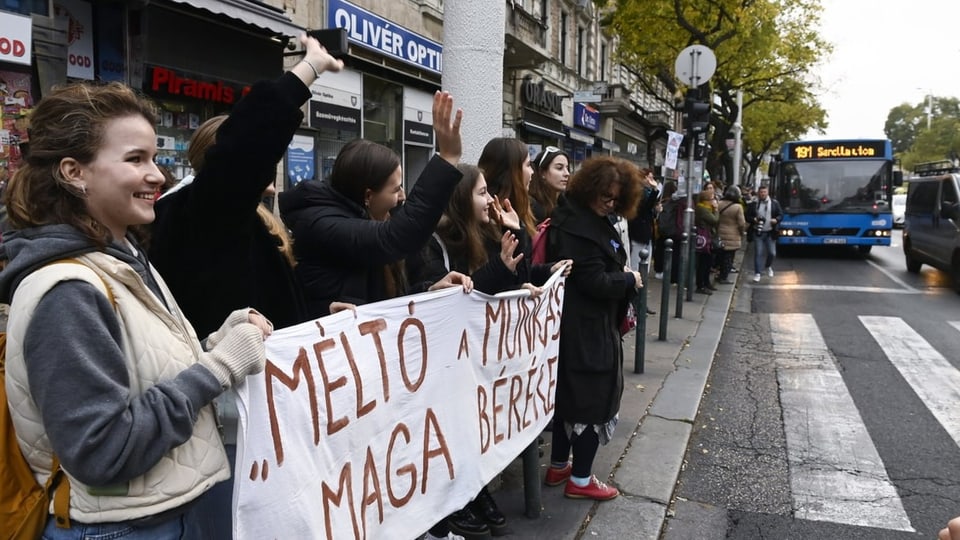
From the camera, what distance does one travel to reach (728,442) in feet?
16.0

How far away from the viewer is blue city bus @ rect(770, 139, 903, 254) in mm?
16797

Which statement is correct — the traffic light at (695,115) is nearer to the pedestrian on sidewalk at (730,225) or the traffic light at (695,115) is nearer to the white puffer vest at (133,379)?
the pedestrian on sidewalk at (730,225)

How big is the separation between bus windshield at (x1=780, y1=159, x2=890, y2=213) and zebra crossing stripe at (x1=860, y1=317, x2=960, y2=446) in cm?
835

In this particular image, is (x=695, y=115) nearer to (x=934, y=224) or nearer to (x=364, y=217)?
(x=934, y=224)

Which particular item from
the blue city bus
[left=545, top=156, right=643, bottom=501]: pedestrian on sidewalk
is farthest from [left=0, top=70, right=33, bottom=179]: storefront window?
the blue city bus

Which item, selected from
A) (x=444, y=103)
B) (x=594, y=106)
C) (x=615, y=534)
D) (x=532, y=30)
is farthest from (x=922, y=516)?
(x=594, y=106)

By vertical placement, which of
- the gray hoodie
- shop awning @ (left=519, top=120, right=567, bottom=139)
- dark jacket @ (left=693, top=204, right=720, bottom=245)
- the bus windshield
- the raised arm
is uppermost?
shop awning @ (left=519, top=120, right=567, bottom=139)

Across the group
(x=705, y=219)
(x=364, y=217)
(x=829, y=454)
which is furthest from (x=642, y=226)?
(x=364, y=217)

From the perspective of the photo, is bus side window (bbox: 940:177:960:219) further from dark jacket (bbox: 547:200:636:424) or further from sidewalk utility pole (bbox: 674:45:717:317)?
dark jacket (bbox: 547:200:636:424)

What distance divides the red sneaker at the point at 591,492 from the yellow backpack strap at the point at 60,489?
271 cm

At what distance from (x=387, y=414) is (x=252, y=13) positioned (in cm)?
662

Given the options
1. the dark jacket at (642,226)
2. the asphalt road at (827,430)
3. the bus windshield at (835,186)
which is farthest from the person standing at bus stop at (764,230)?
the dark jacket at (642,226)

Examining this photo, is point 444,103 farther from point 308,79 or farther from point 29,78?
point 29,78

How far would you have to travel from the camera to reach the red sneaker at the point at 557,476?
3.90 metres
